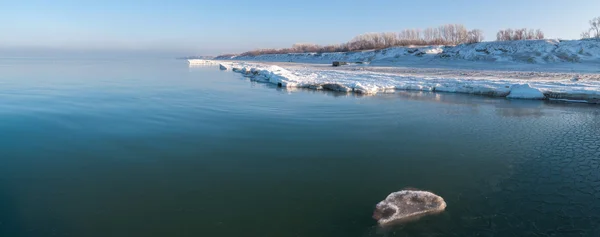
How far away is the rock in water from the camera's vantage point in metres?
5.22

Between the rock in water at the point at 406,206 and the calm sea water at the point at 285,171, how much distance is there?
168mm

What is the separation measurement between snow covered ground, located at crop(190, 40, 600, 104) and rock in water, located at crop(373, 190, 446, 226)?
1343 centimetres

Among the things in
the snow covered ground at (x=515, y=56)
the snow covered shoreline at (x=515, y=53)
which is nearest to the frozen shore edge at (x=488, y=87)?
the snow covered ground at (x=515, y=56)

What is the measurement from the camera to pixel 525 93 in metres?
16.7

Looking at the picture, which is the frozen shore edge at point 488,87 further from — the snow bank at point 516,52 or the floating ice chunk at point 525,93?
the snow bank at point 516,52

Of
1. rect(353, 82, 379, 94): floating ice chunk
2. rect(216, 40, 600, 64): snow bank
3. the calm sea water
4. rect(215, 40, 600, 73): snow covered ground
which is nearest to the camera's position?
the calm sea water

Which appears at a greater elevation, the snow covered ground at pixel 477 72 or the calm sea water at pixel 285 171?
the snow covered ground at pixel 477 72

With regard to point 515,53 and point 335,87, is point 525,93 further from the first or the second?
point 515,53

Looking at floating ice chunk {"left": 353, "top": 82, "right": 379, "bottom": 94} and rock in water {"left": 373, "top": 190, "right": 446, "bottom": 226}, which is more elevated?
floating ice chunk {"left": 353, "top": 82, "right": 379, "bottom": 94}

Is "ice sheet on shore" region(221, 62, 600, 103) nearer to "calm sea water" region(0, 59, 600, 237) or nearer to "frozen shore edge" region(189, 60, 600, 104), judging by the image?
"frozen shore edge" region(189, 60, 600, 104)

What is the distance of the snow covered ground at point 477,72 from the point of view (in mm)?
17812

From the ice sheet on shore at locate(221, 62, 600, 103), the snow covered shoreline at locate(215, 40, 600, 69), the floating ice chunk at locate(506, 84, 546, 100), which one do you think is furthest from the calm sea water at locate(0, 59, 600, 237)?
the snow covered shoreline at locate(215, 40, 600, 69)

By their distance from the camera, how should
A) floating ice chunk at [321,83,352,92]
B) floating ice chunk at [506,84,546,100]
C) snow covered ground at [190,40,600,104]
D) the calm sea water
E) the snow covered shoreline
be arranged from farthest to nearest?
the snow covered shoreline, floating ice chunk at [321,83,352,92], snow covered ground at [190,40,600,104], floating ice chunk at [506,84,546,100], the calm sea water

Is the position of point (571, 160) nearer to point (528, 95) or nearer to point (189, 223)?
point (189, 223)
